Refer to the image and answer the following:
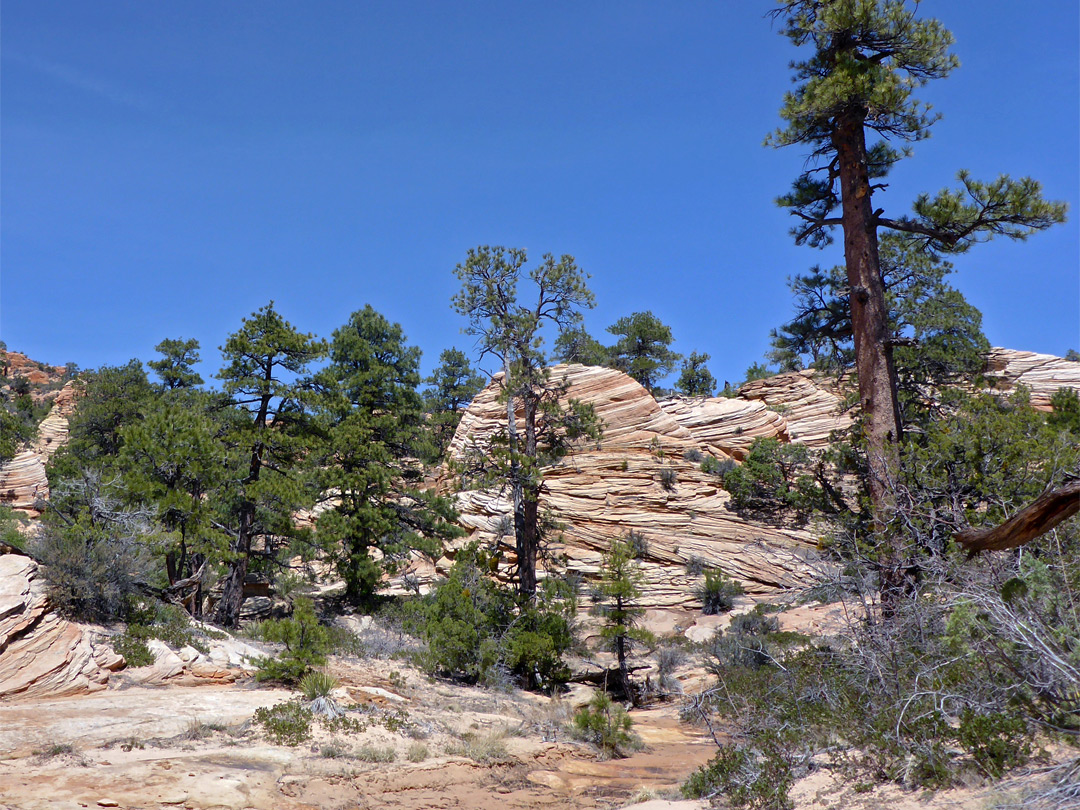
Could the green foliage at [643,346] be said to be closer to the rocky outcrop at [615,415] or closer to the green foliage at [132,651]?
the rocky outcrop at [615,415]

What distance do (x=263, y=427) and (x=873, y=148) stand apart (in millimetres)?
16112

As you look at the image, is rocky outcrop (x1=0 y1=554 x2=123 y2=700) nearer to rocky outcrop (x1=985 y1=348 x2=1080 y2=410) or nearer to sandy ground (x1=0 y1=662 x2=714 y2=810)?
sandy ground (x1=0 y1=662 x2=714 y2=810)

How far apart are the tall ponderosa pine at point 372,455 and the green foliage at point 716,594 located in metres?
8.55

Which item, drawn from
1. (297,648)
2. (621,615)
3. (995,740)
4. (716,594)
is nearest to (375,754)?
(297,648)

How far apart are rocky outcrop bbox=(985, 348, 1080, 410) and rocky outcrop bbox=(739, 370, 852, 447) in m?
6.95

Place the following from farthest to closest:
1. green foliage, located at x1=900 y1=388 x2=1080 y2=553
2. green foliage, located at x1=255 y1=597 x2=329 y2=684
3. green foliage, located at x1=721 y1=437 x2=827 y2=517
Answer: green foliage, located at x1=721 y1=437 x2=827 y2=517
green foliage, located at x1=255 y1=597 x2=329 y2=684
green foliage, located at x1=900 y1=388 x2=1080 y2=553

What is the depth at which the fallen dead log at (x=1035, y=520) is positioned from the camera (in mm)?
4414

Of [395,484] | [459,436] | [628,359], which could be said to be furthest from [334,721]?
[628,359]

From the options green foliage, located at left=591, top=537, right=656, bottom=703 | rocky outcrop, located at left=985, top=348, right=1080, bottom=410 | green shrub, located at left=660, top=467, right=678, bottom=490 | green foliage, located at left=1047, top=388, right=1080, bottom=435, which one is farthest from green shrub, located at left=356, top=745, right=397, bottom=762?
rocky outcrop, located at left=985, top=348, right=1080, bottom=410

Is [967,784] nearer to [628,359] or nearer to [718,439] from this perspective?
[718,439]

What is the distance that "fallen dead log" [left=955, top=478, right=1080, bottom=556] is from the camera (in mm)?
4414

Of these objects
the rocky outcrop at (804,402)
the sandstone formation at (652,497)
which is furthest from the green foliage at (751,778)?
the rocky outcrop at (804,402)

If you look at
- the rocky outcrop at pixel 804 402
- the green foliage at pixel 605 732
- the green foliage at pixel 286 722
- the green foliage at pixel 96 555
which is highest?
the rocky outcrop at pixel 804 402

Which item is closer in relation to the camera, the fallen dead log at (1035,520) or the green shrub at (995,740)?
the fallen dead log at (1035,520)
